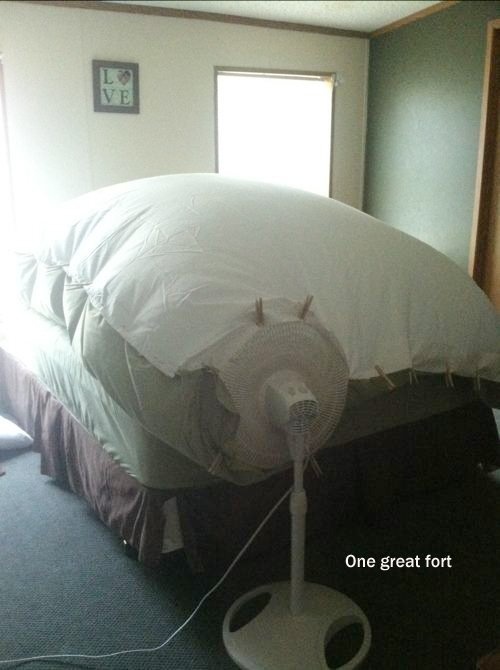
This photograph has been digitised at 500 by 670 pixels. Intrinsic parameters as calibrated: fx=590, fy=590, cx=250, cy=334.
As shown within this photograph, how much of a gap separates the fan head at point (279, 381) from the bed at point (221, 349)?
0.03 m

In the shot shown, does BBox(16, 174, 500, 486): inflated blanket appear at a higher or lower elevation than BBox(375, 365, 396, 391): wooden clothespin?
higher

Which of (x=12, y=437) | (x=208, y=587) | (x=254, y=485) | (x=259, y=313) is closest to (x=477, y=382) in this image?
(x=254, y=485)

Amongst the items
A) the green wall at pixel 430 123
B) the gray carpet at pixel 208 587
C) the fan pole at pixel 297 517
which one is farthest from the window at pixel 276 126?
the fan pole at pixel 297 517

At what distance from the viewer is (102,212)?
1793 mm

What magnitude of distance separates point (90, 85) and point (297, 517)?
115 inches

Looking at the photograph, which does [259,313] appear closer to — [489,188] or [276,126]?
[489,188]

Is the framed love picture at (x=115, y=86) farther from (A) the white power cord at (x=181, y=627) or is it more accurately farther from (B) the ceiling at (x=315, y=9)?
(A) the white power cord at (x=181, y=627)

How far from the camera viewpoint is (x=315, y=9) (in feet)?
11.5

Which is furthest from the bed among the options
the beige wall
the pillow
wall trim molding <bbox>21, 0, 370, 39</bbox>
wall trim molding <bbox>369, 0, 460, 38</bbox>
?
wall trim molding <bbox>369, 0, 460, 38</bbox>

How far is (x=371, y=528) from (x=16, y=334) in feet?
5.05

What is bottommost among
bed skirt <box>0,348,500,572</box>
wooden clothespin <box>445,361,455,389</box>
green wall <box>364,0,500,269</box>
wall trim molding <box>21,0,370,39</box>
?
bed skirt <box>0,348,500,572</box>

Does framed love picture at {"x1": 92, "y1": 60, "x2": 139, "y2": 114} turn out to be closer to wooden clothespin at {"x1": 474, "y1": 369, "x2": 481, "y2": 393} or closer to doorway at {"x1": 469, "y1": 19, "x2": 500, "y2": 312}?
doorway at {"x1": 469, "y1": 19, "x2": 500, "y2": 312}

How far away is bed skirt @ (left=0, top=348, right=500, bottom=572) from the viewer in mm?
1578

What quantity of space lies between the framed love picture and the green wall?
1.71 meters
